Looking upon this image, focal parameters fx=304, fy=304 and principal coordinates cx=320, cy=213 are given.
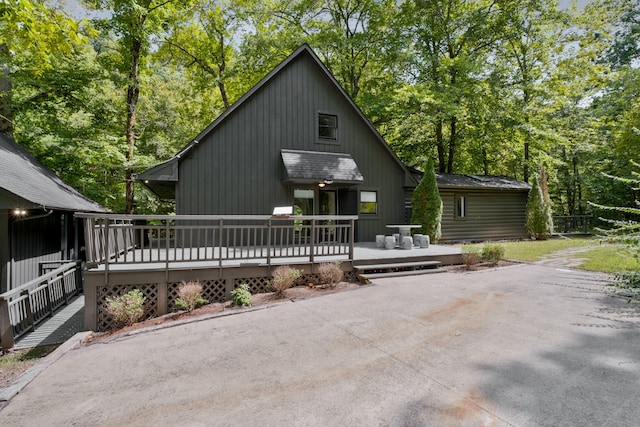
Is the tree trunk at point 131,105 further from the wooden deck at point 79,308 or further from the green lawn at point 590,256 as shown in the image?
the green lawn at point 590,256

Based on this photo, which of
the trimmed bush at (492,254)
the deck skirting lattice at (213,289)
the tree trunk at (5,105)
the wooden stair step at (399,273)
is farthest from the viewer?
the tree trunk at (5,105)

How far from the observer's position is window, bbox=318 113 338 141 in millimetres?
11102

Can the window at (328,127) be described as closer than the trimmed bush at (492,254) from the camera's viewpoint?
No

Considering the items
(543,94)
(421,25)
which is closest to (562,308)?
(543,94)

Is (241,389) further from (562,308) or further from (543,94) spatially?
(543,94)

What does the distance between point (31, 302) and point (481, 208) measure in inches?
628

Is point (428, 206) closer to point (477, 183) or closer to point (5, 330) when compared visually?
point (477, 183)

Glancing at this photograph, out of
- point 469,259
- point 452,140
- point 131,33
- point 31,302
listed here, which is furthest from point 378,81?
point 31,302

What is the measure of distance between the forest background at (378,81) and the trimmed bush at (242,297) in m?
8.90

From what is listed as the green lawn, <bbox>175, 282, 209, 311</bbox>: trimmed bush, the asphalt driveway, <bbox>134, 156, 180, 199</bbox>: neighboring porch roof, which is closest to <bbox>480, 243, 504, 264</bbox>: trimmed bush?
the green lawn

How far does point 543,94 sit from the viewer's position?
16.5 meters

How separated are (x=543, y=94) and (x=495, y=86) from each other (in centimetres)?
308

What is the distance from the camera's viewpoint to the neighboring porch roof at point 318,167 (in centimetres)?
962

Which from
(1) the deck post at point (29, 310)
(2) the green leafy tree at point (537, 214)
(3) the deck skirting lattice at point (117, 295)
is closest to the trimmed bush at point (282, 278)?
(3) the deck skirting lattice at point (117, 295)
